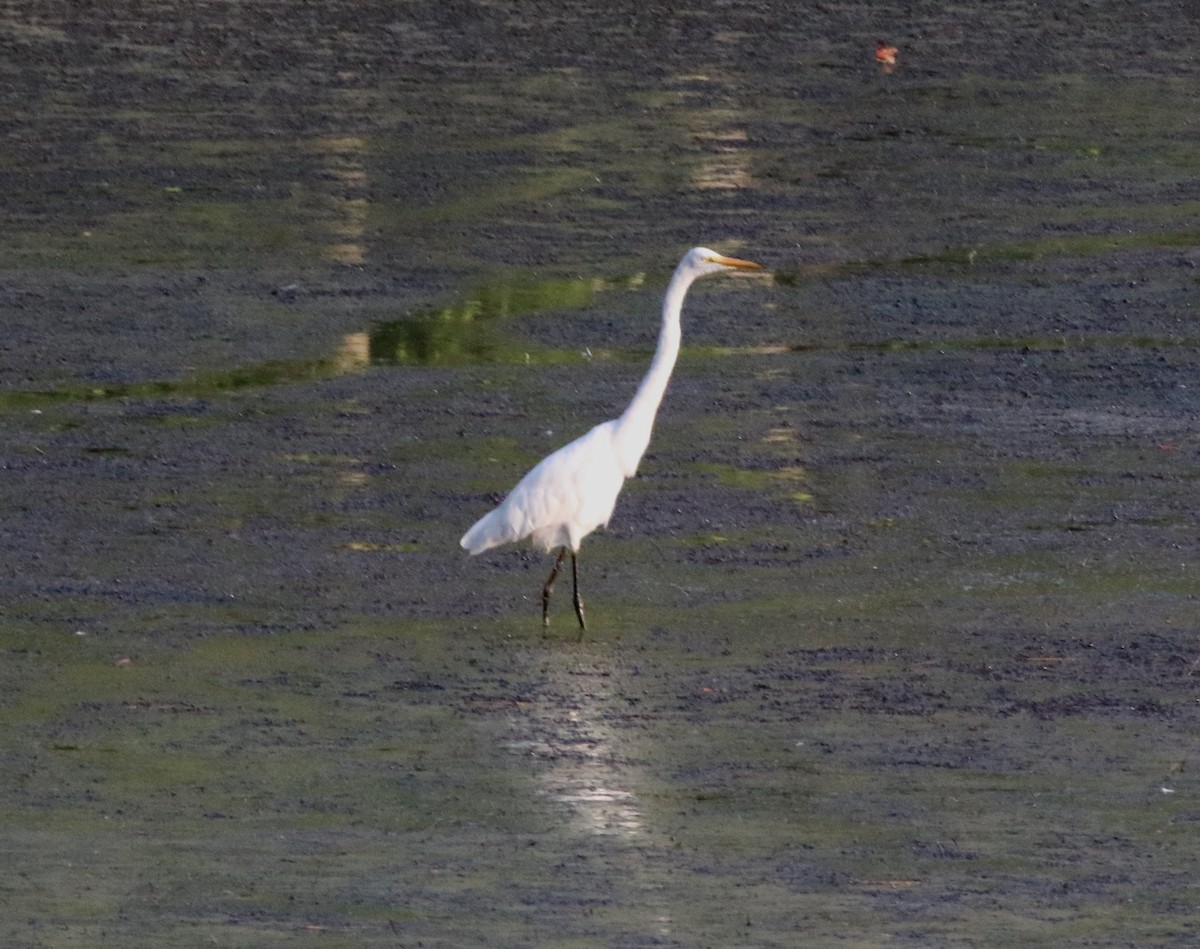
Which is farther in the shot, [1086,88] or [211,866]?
Result: [1086,88]

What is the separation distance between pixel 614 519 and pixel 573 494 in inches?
42.7

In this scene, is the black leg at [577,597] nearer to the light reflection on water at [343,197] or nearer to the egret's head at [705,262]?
the egret's head at [705,262]

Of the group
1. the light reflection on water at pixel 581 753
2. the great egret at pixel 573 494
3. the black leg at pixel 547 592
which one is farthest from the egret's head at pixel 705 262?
the light reflection on water at pixel 581 753

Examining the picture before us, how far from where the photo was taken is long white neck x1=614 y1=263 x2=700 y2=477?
836cm

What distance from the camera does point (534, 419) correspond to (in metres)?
10.4

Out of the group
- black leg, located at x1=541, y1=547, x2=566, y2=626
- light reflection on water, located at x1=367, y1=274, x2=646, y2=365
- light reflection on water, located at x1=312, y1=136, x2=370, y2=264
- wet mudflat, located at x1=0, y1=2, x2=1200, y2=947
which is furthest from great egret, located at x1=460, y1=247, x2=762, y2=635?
light reflection on water, located at x1=312, y1=136, x2=370, y2=264

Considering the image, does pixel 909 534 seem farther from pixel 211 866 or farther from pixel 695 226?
pixel 695 226

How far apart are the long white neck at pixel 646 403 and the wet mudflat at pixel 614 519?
47 centimetres

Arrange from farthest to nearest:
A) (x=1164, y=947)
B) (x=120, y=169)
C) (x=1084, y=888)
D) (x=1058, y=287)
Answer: (x=120, y=169)
(x=1058, y=287)
(x=1084, y=888)
(x=1164, y=947)

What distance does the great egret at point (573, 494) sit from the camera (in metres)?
8.06

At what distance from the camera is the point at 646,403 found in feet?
27.6

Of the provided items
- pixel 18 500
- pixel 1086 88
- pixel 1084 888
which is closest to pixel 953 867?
pixel 1084 888

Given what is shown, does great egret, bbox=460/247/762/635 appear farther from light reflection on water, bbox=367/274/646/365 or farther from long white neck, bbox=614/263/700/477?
light reflection on water, bbox=367/274/646/365

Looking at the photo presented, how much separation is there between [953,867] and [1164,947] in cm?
67
